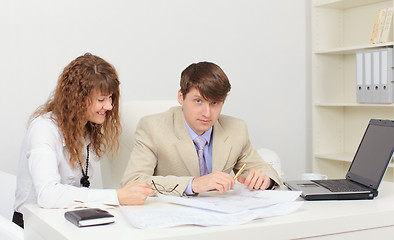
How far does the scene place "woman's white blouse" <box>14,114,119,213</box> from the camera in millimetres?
1396

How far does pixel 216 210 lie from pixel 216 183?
0.69 ft

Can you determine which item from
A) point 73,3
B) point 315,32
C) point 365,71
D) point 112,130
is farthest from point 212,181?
point 315,32

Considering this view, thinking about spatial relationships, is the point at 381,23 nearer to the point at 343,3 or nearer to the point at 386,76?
the point at 386,76

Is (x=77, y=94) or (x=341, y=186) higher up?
(x=77, y=94)

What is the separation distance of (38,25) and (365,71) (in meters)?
2.10

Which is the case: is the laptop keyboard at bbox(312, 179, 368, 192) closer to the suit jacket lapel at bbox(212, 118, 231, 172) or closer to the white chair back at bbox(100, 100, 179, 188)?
the suit jacket lapel at bbox(212, 118, 231, 172)

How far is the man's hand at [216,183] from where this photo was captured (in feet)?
4.70

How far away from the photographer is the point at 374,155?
156cm

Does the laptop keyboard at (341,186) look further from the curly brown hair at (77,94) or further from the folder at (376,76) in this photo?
the folder at (376,76)

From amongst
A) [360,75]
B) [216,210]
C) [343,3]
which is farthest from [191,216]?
[343,3]

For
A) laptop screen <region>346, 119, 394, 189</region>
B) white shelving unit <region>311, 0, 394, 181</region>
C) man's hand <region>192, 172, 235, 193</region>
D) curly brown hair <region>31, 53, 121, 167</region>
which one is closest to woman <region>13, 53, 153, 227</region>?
curly brown hair <region>31, 53, 121, 167</region>

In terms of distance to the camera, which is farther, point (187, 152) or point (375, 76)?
point (375, 76)

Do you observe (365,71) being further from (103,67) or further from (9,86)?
(9,86)

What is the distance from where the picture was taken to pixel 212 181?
4.77ft
